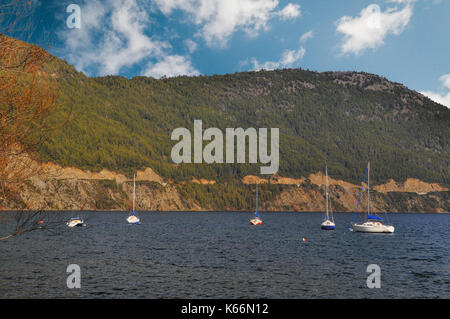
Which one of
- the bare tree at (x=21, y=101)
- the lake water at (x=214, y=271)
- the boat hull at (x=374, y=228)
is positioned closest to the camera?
the bare tree at (x=21, y=101)

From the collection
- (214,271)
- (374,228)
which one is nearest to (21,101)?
(214,271)

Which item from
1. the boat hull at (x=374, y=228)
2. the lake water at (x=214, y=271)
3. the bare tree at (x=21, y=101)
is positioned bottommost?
the lake water at (x=214, y=271)

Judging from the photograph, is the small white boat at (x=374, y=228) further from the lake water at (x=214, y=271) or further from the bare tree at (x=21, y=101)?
the bare tree at (x=21, y=101)

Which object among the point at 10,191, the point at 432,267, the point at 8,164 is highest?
the point at 8,164

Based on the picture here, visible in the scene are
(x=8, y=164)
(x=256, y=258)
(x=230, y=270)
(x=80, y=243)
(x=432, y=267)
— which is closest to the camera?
(x=8, y=164)

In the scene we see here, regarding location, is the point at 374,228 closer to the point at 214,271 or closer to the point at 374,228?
the point at 374,228

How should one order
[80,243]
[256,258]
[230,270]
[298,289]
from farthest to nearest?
[80,243] → [256,258] → [230,270] → [298,289]

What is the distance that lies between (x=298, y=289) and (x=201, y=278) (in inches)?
379

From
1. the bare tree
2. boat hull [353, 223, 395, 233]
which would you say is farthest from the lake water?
boat hull [353, 223, 395, 233]

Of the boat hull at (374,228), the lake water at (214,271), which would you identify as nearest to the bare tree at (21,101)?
the lake water at (214,271)

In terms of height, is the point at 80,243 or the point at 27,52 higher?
the point at 27,52
